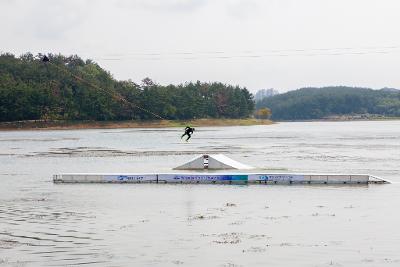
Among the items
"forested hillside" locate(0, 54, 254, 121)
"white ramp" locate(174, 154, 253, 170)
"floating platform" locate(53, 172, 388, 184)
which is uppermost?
"forested hillside" locate(0, 54, 254, 121)

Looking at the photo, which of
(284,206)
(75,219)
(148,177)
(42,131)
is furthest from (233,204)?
(42,131)

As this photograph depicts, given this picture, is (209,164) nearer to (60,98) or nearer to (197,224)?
(197,224)

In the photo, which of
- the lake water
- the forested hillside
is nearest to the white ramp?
the lake water

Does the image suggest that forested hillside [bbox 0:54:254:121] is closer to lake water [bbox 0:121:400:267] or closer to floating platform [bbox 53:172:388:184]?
floating platform [bbox 53:172:388:184]

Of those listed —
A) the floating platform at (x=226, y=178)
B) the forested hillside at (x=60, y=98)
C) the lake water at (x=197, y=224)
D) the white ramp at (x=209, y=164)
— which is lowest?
the lake water at (x=197, y=224)

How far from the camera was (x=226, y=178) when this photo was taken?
4438 cm

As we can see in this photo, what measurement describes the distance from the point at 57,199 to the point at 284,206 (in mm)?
13403

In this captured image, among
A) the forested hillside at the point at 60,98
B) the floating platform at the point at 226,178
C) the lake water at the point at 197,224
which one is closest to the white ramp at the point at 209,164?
the floating platform at the point at 226,178

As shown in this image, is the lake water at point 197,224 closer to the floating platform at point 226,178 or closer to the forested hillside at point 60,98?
Result: the floating platform at point 226,178

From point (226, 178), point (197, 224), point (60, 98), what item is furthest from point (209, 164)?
point (60, 98)

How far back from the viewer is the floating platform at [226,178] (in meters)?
43.0

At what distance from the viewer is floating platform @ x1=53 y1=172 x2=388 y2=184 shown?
4300cm

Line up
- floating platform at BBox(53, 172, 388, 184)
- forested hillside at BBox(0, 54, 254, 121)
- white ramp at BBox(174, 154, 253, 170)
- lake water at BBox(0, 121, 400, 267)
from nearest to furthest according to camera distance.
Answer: lake water at BBox(0, 121, 400, 267) < floating platform at BBox(53, 172, 388, 184) < white ramp at BBox(174, 154, 253, 170) < forested hillside at BBox(0, 54, 254, 121)

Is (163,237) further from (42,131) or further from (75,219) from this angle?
(42,131)
